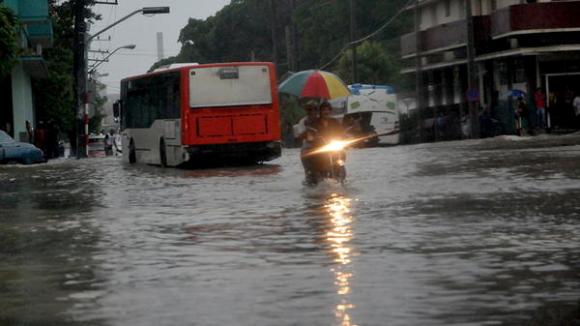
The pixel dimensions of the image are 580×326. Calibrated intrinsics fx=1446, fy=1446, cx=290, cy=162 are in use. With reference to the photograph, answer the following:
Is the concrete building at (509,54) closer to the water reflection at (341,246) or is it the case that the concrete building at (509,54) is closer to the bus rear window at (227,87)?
the bus rear window at (227,87)

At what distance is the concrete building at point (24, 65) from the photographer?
61656mm

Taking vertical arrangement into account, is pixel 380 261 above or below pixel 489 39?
below

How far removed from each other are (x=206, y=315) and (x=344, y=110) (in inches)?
2230

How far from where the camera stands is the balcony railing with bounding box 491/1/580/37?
59156 mm

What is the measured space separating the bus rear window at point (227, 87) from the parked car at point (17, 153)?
1387 centimetres

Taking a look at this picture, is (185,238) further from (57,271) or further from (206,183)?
(206,183)

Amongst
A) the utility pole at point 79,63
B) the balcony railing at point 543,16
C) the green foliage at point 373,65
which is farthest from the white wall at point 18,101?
the green foliage at point 373,65

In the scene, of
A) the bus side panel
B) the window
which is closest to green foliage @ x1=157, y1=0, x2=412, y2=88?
the window

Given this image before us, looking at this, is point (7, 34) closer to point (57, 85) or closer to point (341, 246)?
point (341, 246)

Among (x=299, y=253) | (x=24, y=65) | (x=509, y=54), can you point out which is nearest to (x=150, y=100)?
(x=509, y=54)

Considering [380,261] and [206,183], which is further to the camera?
[206,183]

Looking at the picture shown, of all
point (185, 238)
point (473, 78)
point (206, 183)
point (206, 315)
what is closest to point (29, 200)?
point (206, 183)

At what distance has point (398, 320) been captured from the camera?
27.3 feet

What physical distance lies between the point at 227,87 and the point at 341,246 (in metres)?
24.7
